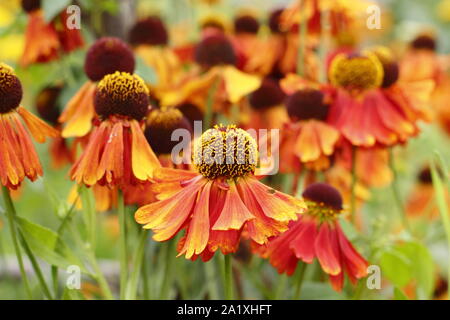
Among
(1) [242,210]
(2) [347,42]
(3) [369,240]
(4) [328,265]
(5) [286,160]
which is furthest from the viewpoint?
(2) [347,42]

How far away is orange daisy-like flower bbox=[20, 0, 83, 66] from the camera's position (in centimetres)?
99

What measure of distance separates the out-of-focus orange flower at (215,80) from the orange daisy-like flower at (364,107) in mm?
138

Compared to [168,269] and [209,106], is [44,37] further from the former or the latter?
[168,269]

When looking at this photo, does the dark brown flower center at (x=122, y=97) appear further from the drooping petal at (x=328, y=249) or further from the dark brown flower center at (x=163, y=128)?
the drooping petal at (x=328, y=249)

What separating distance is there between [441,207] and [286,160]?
A: 0.23 metres

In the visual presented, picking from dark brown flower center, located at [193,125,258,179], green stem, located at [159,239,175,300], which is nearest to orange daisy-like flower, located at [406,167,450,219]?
green stem, located at [159,239,175,300]

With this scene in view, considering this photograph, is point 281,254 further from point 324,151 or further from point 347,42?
point 347,42

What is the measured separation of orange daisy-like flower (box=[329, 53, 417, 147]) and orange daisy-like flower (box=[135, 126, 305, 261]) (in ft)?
0.88

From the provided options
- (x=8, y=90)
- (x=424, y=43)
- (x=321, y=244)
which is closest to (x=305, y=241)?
(x=321, y=244)

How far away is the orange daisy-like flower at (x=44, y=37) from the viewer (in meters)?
0.99

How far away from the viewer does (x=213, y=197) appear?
64cm

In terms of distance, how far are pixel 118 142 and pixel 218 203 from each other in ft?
0.42

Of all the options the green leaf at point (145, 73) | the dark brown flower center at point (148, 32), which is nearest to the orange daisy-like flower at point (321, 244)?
the green leaf at point (145, 73)

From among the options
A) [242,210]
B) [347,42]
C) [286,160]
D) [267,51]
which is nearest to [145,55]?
[267,51]
